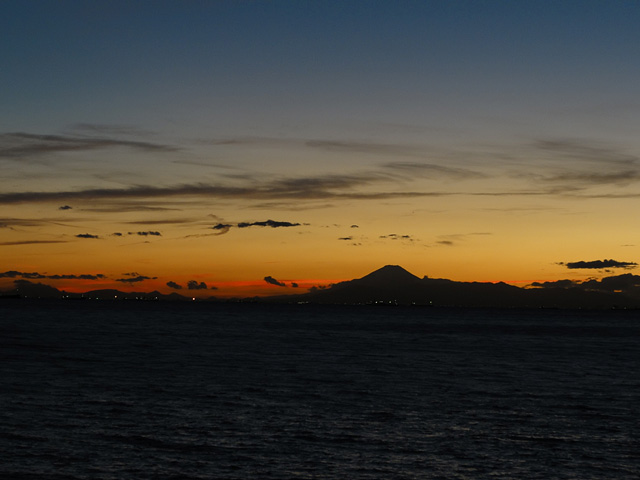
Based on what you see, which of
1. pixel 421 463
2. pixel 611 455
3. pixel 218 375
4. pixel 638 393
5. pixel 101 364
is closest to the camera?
pixel 421 463

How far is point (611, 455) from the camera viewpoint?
100ft

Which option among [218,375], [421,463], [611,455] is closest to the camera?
[421,463]

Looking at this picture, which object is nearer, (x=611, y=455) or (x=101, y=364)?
(x=611, y=455)

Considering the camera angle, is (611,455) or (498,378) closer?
(611,455)

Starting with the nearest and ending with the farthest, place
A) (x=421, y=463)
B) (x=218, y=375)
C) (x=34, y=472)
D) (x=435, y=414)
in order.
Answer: (x=34, y=472) → (x=421, y=463) → (x=435, y=414) → (x=218, y=375)

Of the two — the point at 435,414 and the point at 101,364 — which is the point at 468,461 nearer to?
the point at 435,414

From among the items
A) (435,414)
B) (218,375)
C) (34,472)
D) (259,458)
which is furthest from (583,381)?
(34,472)

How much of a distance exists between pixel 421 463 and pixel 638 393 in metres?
28.6

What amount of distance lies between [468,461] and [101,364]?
4332 centimetres

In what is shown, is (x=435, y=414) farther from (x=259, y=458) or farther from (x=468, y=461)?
(x=259, y=458)

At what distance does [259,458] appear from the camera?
28.8 m

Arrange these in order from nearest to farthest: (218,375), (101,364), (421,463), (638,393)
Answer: (421,463) → (638,393) → (218,375) → (101,364)

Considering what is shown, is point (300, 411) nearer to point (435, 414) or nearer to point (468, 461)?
point (435, 414)

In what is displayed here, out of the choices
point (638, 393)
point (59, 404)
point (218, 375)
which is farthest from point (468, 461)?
point (218, 375)
